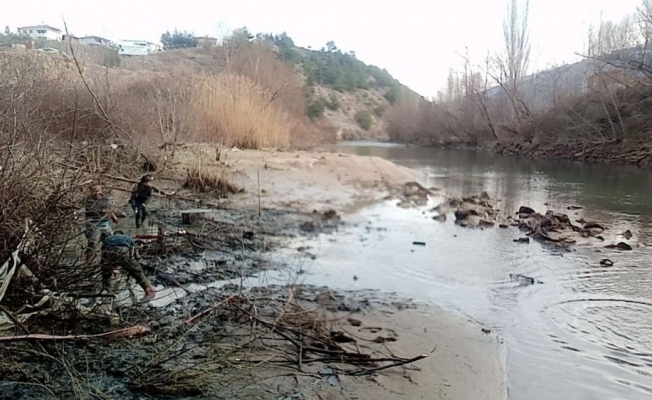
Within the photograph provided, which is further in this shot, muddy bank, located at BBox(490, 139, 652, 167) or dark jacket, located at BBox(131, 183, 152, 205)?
muddy bank, located at BBox(490, 139, 652, 167)

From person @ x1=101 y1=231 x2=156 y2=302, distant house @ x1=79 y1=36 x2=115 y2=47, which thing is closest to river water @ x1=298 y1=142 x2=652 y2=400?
person @ x1=101 y1=231 x2=156 y2=302

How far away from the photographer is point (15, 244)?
18.2 feet

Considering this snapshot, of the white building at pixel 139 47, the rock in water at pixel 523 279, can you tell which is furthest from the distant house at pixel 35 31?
the white building at pixel 139 47

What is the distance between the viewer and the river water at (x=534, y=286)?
20.2ft

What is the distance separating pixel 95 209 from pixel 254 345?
2.68 m

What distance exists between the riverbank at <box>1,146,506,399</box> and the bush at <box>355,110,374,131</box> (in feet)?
283

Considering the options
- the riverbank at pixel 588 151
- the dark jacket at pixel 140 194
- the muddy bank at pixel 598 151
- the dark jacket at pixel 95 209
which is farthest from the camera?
the riverbank at pixel 588 151

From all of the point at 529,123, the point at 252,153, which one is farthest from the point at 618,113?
the point at 252,153

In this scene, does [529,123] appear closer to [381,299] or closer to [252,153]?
[252,153]

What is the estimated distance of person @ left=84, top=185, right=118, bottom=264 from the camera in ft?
21.6

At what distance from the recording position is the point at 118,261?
6.46 m

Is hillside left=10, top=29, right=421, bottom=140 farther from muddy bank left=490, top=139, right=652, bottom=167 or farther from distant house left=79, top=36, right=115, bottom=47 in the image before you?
distant house left=79, top=36, right=115, bottom=47

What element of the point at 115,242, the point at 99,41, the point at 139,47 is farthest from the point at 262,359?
the point at 139,47

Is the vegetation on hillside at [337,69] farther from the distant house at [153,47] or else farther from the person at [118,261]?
the person at [118,261]
